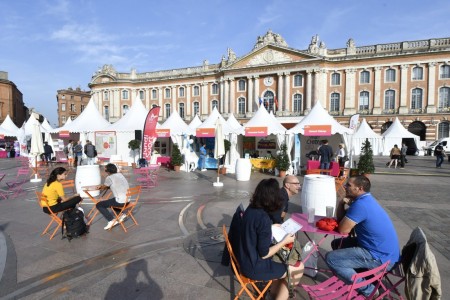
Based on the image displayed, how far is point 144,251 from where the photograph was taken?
4445 millimetres

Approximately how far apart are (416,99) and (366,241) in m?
39.9

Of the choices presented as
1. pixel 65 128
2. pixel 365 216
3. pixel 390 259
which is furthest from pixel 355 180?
pixel 65 128

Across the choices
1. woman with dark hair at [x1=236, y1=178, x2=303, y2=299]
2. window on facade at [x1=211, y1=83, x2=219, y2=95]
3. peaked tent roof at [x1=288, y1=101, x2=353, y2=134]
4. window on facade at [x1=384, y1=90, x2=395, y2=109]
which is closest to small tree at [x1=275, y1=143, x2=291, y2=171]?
peaked tent roof at [x1=288, y1=101, x2=353, y2=134]

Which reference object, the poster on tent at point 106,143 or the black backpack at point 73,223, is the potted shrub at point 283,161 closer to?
the black backpack at point 73,223

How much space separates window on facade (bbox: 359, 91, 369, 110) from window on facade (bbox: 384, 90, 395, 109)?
6.95 ft

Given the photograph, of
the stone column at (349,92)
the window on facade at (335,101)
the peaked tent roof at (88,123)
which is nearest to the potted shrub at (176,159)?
the peaked tent roof at (88,123)

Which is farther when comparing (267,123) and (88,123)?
(88,123)

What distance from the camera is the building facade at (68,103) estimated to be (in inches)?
2982

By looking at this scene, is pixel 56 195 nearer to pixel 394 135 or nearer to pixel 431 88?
pixel 394 135

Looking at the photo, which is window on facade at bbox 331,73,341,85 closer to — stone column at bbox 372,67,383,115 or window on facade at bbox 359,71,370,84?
window on facade at bbox 359,71,370,84

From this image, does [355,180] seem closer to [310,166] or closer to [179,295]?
[179,295]

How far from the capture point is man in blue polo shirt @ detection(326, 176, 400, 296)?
2.87 m

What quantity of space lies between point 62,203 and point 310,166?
9.61 m

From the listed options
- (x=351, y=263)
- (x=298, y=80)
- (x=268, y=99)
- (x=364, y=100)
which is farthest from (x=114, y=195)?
(x=364, y=100)
